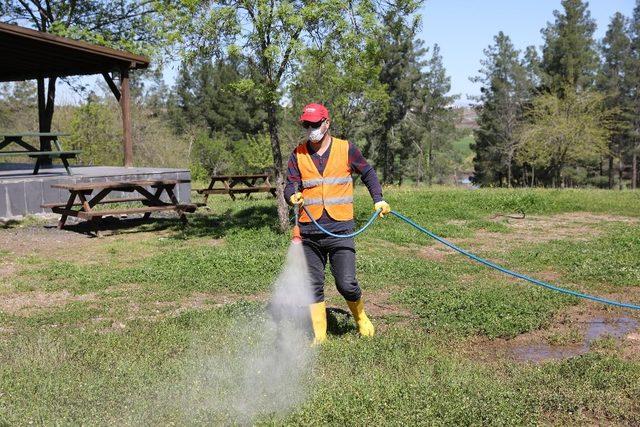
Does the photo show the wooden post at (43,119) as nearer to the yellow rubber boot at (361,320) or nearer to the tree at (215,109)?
the yellow rubber boot at (361,320)

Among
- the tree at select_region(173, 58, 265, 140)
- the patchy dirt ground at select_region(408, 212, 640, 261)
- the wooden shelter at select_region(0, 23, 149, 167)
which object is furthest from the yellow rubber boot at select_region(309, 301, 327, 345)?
the tree at select_region(173, 58, 265, 140)

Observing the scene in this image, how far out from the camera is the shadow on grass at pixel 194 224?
1124cm

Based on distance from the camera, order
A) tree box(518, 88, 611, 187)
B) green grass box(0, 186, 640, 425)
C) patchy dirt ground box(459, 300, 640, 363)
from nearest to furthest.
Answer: green grass box(0, 186, 640, 425) < patchy dirt ground box(459, 300, 640, 363) < tree box(518, 88, 611, 187)

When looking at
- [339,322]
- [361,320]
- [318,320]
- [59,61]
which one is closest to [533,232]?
[339,322]

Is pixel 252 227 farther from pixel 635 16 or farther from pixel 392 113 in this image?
pixel 635 16

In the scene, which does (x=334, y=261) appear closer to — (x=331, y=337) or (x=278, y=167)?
(x=331, y=337)

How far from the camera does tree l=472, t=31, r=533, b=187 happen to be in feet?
185

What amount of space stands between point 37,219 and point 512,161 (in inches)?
1973

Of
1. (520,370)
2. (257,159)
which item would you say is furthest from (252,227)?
(257,159)

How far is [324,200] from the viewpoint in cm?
517

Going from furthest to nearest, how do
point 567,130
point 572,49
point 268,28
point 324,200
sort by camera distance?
point 572,49, point 567,130, point 268,28, point 324,200

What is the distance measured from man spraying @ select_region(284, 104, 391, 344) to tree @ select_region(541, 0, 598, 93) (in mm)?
49077

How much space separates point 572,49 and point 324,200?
5142cm

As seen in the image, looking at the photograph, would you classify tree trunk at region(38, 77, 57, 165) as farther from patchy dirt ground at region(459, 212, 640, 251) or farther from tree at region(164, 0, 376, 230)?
patchy dirt ground at region(459, 212, 640, 251)
